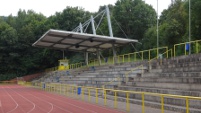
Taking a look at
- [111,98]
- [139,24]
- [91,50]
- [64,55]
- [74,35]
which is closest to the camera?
[111,98]

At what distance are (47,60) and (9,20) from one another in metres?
29.0

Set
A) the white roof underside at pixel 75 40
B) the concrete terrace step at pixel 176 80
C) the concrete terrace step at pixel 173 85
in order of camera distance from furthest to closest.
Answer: the white roof underside at pixel 75 40
the concrete terrace step at pixel 176 80
the concrete terrace step at pixel 173 85

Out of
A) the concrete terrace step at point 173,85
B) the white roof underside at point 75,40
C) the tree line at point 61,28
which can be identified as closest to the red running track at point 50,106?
the concrete terrace step at point 173,85

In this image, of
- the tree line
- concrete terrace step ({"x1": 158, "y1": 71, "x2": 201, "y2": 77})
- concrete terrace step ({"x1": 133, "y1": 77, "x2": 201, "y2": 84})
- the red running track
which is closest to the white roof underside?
the red running track

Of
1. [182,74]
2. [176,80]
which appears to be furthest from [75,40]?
[176,80]

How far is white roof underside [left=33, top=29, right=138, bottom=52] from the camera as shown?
31.7 metres

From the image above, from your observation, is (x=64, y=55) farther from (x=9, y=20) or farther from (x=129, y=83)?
(x=129, y=83)

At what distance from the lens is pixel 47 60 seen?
238 ft

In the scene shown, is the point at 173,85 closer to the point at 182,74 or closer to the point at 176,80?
the point at 176,80

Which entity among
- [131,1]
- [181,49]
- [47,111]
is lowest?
[47,111]

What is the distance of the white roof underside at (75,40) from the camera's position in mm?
31678

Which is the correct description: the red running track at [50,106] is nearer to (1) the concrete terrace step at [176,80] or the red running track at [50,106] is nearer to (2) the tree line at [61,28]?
(1) the concrete terrace step at [176,80]

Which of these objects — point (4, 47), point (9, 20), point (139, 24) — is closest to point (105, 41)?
point (139, 24)

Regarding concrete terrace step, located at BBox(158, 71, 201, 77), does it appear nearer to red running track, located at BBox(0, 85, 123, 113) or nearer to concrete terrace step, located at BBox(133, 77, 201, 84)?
concrete terrace step, located at BBox(133, 77, 201, 84)
